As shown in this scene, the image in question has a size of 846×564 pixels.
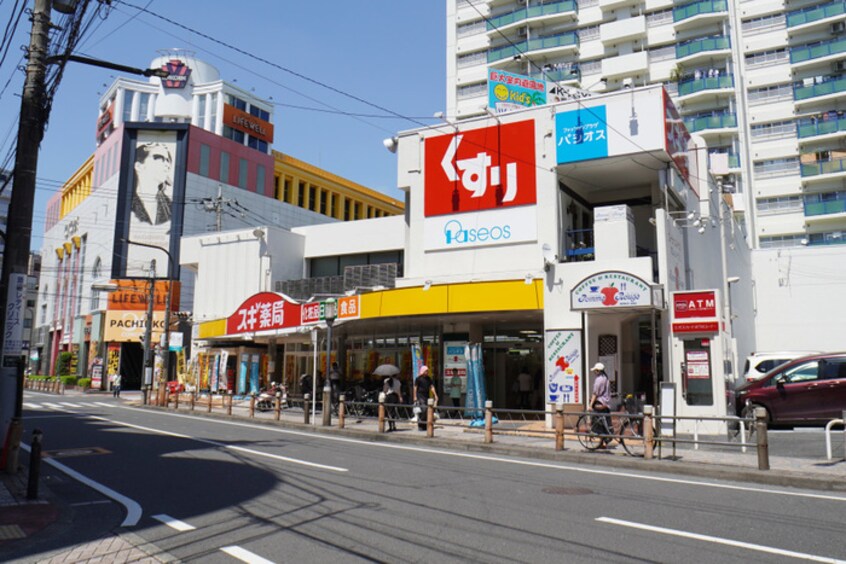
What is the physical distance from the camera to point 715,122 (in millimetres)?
49688

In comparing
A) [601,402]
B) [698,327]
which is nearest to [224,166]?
[698,327]

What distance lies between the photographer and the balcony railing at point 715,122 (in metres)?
49.2

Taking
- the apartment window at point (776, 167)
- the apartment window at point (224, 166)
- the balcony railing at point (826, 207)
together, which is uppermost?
the apartment window at point (224, 166)

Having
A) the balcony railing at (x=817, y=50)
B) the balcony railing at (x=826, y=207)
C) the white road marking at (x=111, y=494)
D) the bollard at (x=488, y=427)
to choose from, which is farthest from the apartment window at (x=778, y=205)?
the white road marking at (x=111, y=494)

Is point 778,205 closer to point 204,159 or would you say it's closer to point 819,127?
point 819,127

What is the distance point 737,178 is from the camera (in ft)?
164

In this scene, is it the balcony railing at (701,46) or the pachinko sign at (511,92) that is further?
the balcony railing at (701,46)

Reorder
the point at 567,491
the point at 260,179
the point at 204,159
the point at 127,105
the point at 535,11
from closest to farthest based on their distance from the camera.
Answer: the point at 567,491, the point at 535,11, the point at 204,159, the point at 260,179, the point at 127,105

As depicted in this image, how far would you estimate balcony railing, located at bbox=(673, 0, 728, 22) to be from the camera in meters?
49.7

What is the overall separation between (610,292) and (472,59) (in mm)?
45900

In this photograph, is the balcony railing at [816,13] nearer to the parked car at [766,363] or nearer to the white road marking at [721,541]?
the parked car at [766,363]

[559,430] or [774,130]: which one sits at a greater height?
[774,130]

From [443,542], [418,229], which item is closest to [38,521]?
[443,542]

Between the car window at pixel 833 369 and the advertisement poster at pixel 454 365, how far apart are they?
9.99 m
